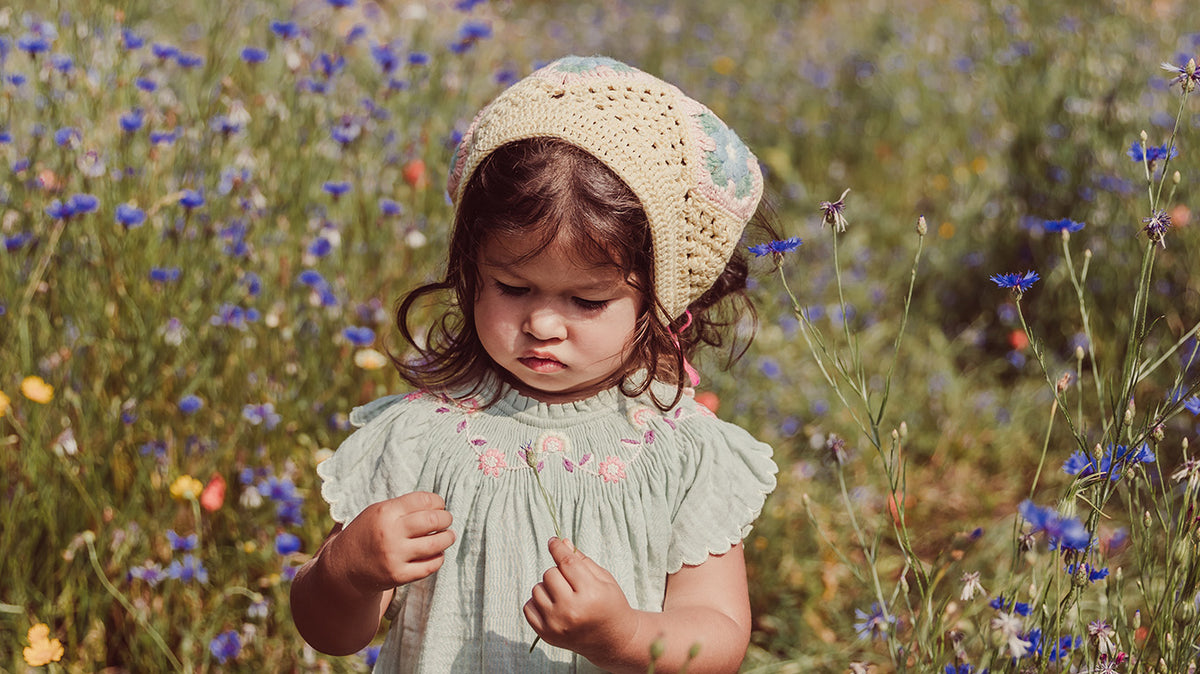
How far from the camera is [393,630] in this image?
1.65 meters

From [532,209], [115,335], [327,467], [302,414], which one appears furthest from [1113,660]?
[115,335]

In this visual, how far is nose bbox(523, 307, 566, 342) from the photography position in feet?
4.71

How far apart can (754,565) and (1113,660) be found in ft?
4.01

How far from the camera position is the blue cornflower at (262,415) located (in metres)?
2.29

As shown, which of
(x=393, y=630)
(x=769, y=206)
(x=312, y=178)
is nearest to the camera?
(x=393, y=630)

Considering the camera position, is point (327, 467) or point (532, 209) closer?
point (532, 209)

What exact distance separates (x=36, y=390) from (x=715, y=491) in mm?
1427

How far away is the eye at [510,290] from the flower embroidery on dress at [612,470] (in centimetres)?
28

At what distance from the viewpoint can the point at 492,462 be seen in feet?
5.14

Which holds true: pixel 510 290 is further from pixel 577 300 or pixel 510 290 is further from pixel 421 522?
pixel 421 522

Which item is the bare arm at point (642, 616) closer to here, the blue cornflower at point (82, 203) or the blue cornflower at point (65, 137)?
the blue cornflower at point (82, 203)

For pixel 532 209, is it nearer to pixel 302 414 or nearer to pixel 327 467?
pixel 327 467

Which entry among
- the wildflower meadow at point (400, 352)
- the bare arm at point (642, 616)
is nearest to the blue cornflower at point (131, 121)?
the wildflower meadow at point (400, 352)

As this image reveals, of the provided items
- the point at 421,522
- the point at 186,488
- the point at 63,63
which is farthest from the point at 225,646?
the point at 63,63
